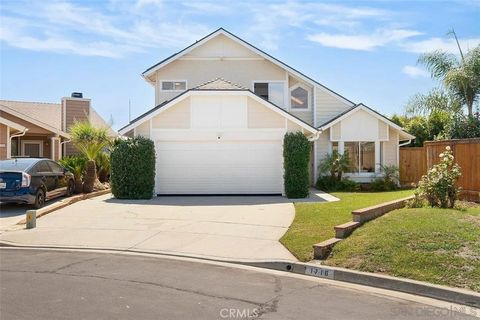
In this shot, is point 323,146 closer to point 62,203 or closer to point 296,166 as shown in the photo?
point 296,166

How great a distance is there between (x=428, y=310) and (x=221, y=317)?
2.66m

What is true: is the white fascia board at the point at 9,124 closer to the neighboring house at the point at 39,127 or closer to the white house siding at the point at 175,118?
the neighboring house at the point at 39,127

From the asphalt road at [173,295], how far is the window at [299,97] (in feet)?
55.5

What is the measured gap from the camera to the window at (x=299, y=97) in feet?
79.9

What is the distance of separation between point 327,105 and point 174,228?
564 inches

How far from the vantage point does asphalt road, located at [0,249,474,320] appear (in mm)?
5719

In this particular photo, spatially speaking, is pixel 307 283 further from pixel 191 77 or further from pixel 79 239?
pixel 191 77

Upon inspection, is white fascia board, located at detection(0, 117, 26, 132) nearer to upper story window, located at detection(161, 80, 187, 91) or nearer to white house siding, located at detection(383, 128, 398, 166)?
upper story window, located at detection(161, 80, 187, 91)

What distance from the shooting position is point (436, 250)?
8.03 meters

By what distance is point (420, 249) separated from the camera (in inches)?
319

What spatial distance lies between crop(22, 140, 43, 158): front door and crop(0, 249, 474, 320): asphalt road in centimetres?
2059

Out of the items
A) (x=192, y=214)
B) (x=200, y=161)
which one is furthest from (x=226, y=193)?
(x=192, y=214)

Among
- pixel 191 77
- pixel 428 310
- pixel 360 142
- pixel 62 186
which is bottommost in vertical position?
pixel 428 310

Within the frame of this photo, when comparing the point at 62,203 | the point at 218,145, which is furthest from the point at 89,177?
the point at 218,145
